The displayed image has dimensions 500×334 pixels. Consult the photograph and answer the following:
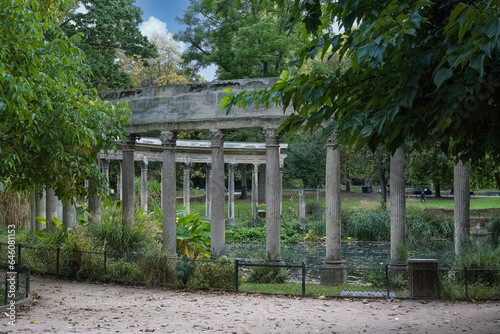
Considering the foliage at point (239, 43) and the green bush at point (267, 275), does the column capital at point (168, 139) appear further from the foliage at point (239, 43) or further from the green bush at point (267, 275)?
the foliage at point (239, 43)

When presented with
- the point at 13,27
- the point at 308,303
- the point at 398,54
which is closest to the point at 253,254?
the point at 308,303

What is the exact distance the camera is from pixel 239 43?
1829 inches

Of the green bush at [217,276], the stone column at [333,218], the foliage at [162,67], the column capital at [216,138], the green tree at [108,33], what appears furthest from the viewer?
the foliage at [162,67]

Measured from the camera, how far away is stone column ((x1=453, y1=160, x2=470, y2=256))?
59.9 feet

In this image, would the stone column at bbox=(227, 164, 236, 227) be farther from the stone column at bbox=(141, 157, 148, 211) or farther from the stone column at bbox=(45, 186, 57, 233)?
the stone column at bbox=(45, 186, 57, 233)

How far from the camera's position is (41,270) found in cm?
2008

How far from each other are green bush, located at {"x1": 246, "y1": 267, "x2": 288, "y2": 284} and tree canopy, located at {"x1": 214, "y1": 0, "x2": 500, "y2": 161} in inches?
424

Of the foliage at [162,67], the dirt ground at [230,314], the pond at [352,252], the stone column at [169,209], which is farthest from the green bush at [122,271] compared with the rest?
the foliage at [162,67]

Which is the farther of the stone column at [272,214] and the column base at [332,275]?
the stone column at [272,214]

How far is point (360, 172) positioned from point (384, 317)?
46.9 m

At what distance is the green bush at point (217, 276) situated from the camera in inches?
685

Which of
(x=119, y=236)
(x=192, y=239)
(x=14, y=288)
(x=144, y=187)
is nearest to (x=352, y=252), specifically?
(x=192, y=239)

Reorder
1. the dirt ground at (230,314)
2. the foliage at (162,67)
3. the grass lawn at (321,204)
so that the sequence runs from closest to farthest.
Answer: the dirt ground at (230,314)
the grass lawn at (321,204)
the foliage at (162,67)

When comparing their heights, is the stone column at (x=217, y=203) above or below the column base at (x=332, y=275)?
above
